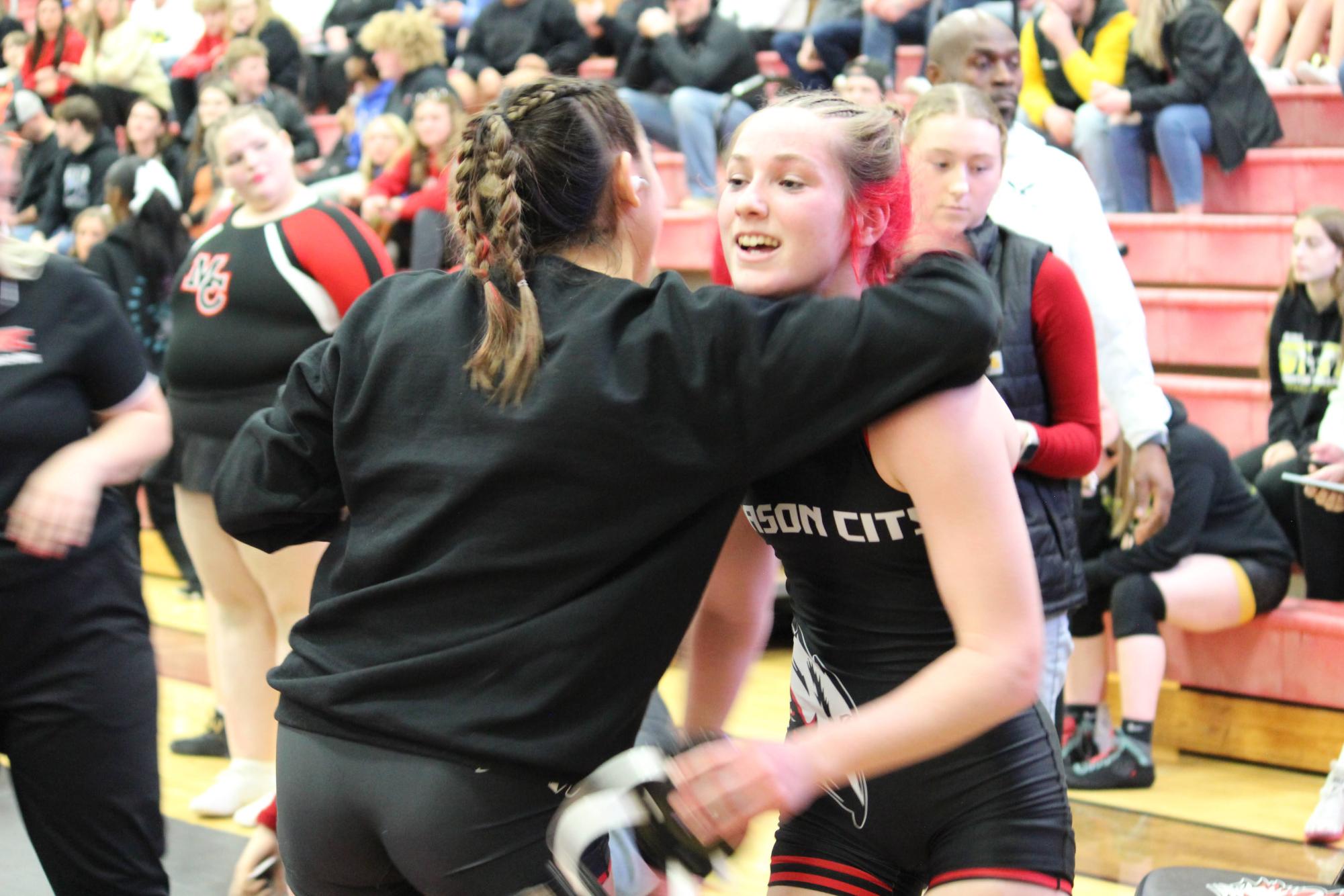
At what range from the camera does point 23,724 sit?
201cm

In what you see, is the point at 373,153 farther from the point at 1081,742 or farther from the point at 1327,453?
the point at 1327,453

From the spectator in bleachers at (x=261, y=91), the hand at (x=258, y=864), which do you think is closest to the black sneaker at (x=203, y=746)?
the hand at (x=258, y=864)

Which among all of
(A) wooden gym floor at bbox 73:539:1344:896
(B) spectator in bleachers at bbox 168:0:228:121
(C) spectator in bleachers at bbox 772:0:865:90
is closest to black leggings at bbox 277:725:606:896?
(A) wooden gym floor at bbox 73:539:1344:896

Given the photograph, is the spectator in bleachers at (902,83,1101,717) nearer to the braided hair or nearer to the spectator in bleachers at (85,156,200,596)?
the braided hair

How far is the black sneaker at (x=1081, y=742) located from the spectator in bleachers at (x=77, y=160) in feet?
19.9

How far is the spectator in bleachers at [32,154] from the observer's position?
8.52 meters

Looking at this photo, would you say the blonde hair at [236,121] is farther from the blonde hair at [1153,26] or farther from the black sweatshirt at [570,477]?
the blonde hair at [1153,26]

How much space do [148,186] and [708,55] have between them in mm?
2785

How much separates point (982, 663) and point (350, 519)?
Answer: 603mm

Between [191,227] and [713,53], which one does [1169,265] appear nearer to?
[713,53]

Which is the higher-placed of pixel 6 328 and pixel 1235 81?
pixel 6 328

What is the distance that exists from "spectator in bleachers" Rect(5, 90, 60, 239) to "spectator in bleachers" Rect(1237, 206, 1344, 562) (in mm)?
6734

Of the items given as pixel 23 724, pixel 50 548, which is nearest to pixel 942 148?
pixel 50 548

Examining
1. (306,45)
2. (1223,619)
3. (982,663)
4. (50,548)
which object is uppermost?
(982,663)
